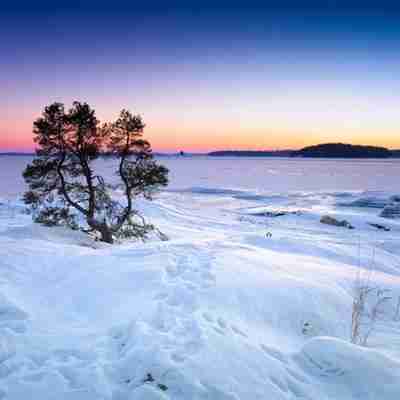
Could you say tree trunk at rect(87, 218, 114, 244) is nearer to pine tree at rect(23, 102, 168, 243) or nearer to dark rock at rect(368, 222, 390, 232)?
pine tree at rect(23, 102, 168, 243)

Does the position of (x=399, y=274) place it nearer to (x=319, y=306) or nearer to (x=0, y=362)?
(x=319, y=306)

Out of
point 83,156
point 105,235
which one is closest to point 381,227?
point 105,235

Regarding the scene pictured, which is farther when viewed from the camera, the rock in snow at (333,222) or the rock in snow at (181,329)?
the rock in snow at (333,222)

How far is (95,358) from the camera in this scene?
3.46 metres

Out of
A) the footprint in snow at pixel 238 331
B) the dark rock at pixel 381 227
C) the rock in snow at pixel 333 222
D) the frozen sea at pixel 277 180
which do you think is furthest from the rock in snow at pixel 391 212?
the footprint in snow at pixel 238 331

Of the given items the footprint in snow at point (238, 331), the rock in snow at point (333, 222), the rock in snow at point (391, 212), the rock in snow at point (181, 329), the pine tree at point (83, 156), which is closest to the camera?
the rock in snow at point (181, 329)

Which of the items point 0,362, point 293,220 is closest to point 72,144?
point 0,362

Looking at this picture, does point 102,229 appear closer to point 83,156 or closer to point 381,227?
point 83,156

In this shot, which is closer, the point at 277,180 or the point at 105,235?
the point at 105,235

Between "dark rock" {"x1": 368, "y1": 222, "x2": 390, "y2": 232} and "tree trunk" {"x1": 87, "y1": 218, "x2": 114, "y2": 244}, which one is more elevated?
"tree trunk" {"x1": 87, "y1": 218, "x2": 114, "y2": 244}

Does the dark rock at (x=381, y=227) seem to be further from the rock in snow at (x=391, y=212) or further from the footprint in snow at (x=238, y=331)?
the footprint in snow at (x=238, y=331)

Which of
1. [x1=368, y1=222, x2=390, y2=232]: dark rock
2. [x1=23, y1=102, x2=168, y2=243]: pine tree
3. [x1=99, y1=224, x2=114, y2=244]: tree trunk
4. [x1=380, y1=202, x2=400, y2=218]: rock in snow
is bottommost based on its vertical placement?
[x1=368, y1=222, x2=390, y2=232]: dark rock

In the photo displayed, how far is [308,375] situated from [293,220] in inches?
831

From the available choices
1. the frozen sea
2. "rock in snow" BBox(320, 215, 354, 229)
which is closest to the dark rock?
"rock in snow" BBox(320, 215, 354, 229)
